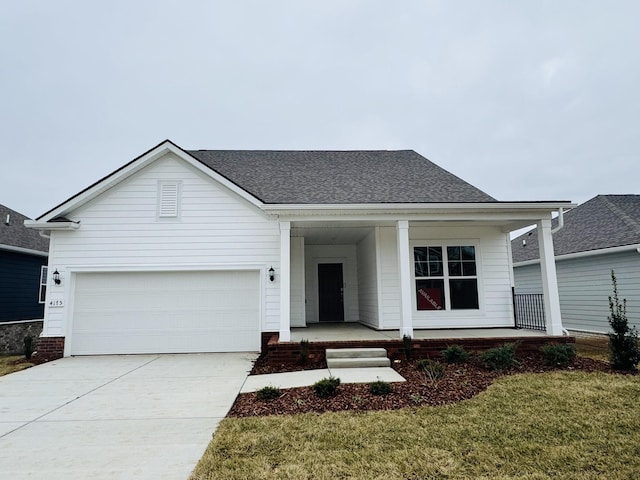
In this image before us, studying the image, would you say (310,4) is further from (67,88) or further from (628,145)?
(628,145)

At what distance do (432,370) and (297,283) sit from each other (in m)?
5.38

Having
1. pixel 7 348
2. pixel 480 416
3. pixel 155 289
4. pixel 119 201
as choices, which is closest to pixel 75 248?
pixel 119 201

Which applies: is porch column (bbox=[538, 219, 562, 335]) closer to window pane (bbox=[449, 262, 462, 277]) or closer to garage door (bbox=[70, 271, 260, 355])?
window pane (bbox=[449, 262, 462, 277])

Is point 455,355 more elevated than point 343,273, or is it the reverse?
point 343,273

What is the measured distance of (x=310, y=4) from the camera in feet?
36.3

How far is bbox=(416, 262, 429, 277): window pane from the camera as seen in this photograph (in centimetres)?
959

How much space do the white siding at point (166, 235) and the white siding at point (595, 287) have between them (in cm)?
1006

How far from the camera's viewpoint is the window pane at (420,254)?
31.7ft

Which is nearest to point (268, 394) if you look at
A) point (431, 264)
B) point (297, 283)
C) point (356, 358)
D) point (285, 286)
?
point (356, 358)

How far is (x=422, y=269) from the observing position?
9.62 meters

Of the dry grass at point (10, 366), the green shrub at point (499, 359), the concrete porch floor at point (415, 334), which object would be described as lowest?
the dry grass at point (10, 366)

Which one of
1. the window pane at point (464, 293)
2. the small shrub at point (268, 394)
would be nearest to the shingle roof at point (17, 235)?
the small shrub at point (268, 394)

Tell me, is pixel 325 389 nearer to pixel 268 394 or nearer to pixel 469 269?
pixel 268 394

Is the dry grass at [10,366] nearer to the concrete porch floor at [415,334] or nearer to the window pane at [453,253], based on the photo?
the concrete porch floor at [415,334]
